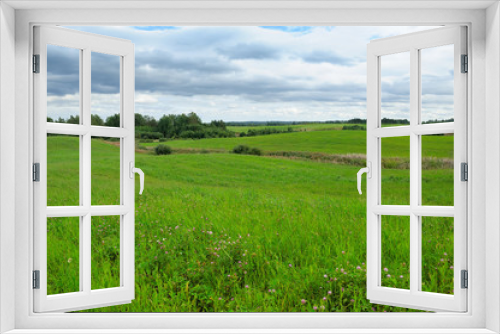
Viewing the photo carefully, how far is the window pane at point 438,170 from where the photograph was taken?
5395 mm

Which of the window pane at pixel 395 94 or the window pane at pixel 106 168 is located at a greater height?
the window pane at pixel 395 94

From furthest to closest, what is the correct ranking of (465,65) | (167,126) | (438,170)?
(167,126), (438,170), (465,65)

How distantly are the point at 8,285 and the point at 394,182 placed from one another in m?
5.09

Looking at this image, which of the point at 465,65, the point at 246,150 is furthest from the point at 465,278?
the point at 246,150

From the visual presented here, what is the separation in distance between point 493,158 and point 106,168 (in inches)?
212

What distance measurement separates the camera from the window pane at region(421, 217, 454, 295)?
3807 mm

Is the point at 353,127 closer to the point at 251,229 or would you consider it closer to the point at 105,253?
the point at 251,229

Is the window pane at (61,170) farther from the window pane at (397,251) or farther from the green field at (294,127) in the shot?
the window pane at (397,251)

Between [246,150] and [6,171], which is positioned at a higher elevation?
[246,150]

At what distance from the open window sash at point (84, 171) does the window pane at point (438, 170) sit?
14.3 feet

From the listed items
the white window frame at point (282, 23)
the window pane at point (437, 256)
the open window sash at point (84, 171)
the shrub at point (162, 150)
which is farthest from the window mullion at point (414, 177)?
the shrub at point (162, 150)

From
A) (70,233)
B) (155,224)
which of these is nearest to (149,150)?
(155,224)

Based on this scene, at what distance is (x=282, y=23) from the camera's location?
2029 mm

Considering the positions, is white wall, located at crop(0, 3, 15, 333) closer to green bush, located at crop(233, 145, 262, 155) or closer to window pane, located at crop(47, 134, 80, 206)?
window pane, located at crop(47, 134, 80, 206)
